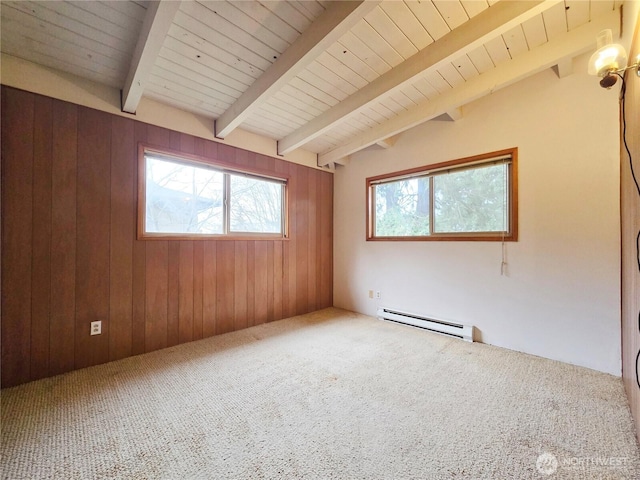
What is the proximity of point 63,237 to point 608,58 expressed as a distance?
3.57 meters

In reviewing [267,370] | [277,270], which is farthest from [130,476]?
[277,270]

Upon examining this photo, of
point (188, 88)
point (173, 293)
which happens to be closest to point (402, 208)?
point (188, 88)

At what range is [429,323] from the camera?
284 cm

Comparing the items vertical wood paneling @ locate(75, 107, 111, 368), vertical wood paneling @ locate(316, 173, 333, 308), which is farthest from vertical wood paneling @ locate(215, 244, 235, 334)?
vertical wood paneling @ locate(316, 173, 333, 308)

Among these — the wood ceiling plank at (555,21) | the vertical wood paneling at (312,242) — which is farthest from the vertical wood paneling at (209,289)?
the wood ceiling plank at (555,21)

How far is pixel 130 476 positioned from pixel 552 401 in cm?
233

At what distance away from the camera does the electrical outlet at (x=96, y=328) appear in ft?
6.63

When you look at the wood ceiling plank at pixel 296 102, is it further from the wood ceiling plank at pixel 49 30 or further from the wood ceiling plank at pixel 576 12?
the wood ceiling plank at pixel 576 12

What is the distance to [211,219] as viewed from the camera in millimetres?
2713

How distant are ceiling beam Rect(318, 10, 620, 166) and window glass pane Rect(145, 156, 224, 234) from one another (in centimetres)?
193

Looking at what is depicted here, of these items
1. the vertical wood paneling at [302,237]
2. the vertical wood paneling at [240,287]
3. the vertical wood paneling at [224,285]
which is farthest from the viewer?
the vertical wood paneling at [302,237]

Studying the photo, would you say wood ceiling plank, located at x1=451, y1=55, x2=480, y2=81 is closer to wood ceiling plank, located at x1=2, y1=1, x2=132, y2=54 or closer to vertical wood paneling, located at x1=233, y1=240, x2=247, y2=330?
wood ceiling plank, located at x1=2, y1=1, x2=132, y2=54

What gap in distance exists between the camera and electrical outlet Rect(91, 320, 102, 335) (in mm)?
2022

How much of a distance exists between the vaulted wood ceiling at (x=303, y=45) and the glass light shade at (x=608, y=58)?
386mm
